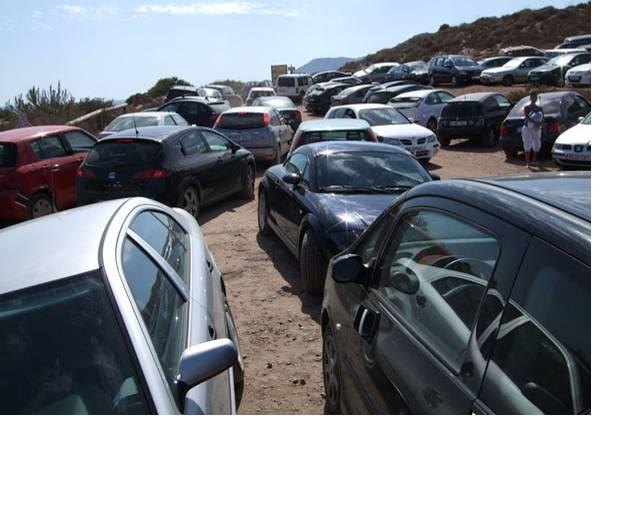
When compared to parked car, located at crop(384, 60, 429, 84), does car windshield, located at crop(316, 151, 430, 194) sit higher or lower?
lower

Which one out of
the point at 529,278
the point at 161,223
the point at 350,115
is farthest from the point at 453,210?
the point at 350,115

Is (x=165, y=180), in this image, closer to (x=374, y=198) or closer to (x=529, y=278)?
(x=374, y=198)

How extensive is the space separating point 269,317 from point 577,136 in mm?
9414

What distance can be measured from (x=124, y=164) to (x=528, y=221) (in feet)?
27.2

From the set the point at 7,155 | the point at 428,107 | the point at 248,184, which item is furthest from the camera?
the point at 428,107

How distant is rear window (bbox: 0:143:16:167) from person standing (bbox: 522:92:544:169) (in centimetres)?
1064

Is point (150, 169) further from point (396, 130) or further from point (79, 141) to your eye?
Result: point (396, 130)

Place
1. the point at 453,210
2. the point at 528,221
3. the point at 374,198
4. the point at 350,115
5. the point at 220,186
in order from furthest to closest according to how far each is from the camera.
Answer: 1. the point at 350,115
2. the point at 220,186
3. the point at 374,198
4. the point at 453,210
5. the point at 528,221

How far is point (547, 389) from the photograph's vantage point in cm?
183

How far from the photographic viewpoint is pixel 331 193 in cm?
683

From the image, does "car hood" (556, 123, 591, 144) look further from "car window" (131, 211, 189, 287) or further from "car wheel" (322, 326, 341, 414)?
"car window" (131, 211, 189, 287)

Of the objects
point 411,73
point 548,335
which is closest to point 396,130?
point 548,335

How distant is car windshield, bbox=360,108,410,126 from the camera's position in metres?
15.8

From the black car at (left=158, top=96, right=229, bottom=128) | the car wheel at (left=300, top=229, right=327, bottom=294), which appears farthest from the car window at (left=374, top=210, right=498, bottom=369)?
the black car at (left=158, top=96, right=229, bottom=128)
